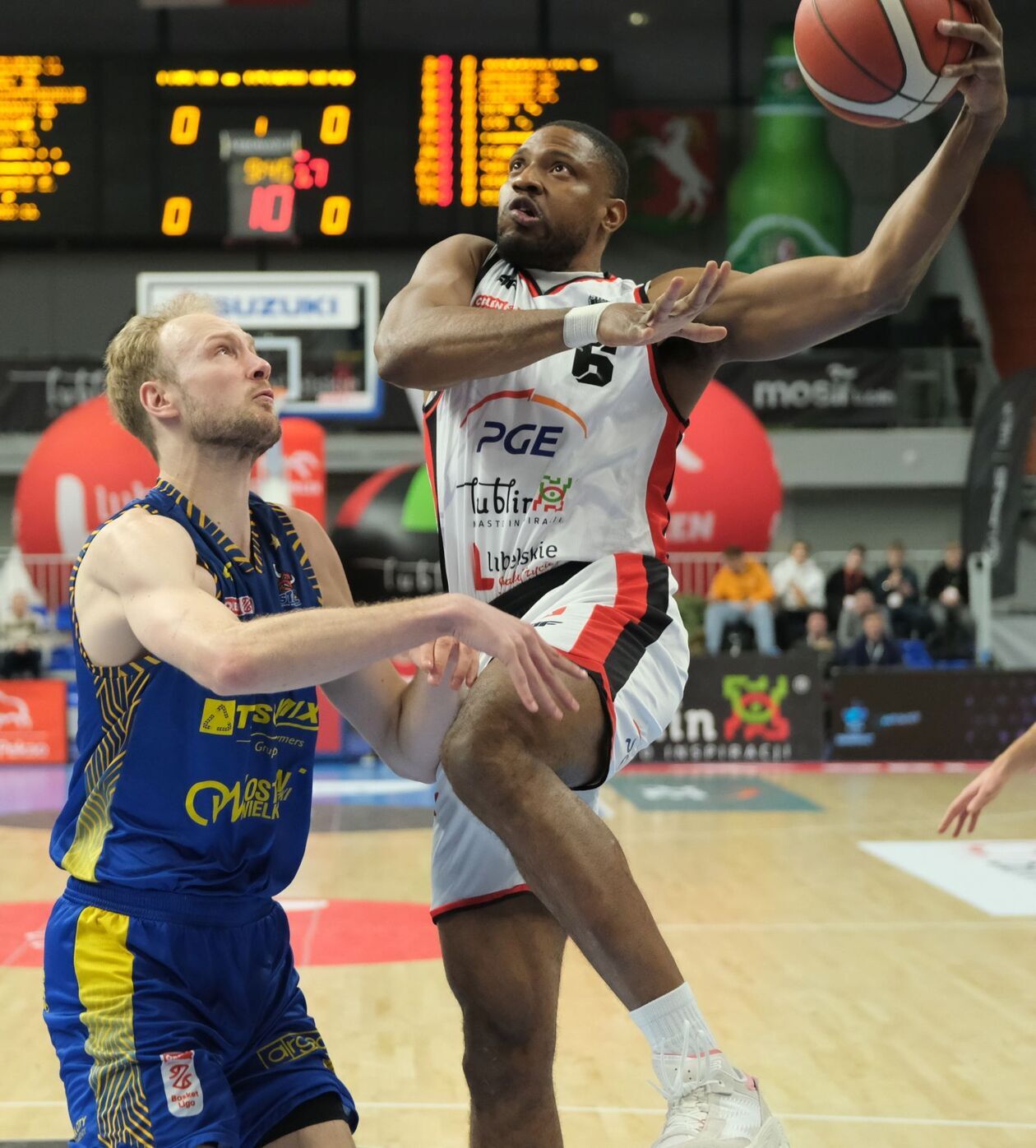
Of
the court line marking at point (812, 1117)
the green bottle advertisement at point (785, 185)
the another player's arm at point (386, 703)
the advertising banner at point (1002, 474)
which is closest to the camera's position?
the another player's arm at point (386, 703)

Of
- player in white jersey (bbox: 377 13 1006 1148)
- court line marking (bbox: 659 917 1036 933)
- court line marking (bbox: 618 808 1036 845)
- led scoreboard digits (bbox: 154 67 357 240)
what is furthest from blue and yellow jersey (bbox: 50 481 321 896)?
led scoreboard digits (bbox: 154 67 357 240)

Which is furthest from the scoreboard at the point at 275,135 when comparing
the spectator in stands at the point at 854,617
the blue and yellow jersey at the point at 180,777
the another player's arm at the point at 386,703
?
the blue and yellow jersey at the point at 180,777

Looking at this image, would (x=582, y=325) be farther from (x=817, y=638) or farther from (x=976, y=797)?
(x=817, y=638)

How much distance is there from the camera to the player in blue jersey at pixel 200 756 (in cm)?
261

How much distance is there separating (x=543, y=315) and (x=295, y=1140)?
1.62 meters

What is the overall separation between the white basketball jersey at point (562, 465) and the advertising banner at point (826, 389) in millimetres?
17920

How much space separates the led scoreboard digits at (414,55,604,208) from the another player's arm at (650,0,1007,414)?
13.9 meters

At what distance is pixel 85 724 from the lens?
9.62 feet

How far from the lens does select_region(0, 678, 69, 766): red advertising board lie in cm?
1455

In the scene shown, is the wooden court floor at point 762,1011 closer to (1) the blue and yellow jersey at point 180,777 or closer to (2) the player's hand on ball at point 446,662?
(2) the player's hand on ball at point 446,662

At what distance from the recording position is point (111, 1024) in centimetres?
274

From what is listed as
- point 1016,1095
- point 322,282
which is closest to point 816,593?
point 322,282

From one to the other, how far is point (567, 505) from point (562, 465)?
0.09m

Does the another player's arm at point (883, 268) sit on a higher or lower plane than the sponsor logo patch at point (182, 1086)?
higher
